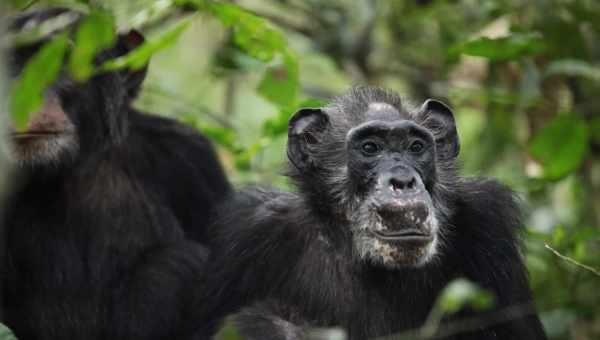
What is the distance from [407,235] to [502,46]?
1998mm

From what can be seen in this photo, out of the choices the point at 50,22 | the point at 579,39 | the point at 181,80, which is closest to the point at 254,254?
the point at 50,22

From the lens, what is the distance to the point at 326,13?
9.59m

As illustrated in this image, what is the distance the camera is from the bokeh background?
7227 millimetres

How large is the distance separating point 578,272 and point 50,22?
421cm

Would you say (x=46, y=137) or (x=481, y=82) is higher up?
(x=46, y=137)

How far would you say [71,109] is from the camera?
6973 millimetres

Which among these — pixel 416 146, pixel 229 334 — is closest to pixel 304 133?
pixel 416 146

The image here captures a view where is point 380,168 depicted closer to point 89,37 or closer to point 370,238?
point 370,238

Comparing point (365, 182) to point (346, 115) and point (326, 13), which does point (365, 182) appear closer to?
point (346, 115)

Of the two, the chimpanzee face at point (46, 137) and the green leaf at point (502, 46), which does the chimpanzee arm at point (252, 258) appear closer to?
the chimpanzee face at point (46, 137)

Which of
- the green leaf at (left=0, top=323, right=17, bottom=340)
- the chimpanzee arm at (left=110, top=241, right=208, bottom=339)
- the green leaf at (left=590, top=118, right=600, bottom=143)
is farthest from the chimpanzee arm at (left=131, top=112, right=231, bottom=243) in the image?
the green leaf at (left=590, top=118, right=600, bottom=143)

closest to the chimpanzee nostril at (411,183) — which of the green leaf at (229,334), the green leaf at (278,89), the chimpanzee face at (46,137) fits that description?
the green leaf at (229,334)

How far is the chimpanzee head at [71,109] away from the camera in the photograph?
651cm

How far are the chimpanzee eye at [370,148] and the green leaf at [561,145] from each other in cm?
195
